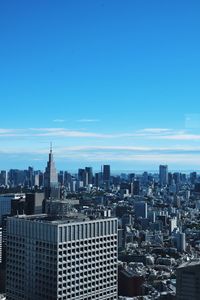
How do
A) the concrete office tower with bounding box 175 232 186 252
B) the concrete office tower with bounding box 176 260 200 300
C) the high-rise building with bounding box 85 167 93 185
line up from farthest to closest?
the high-rise building with bounding box 85 167 93 185 → the concrete office tower with bounding box 175 232 186 252 → the concrete office tower with bounding box 176 260 200 300

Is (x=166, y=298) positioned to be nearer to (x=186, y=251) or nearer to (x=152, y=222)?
(x=186, y=251)

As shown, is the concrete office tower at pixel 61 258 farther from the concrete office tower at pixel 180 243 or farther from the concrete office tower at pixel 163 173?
the concrete office tower at pixel 163 173

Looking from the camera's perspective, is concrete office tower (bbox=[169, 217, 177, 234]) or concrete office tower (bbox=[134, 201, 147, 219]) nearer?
concrete office tower (bbox=[169, 217, 177, 234])

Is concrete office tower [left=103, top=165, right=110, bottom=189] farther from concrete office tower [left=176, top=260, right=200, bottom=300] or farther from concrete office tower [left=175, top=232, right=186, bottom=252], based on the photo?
concrete office tower [left=176, top=260, right=200, bottom=300]

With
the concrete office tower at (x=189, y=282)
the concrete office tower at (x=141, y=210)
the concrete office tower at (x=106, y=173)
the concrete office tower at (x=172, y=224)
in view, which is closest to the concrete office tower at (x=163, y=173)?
the concrete office tower at (x=106, y=173)

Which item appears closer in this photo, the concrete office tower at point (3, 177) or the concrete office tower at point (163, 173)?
the concrete office tower at point (3, 177)

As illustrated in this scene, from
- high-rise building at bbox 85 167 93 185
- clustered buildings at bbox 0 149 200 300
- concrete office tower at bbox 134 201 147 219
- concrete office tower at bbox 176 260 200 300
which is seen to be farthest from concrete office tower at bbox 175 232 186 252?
high-rise building at bbox 85 167 93 185
